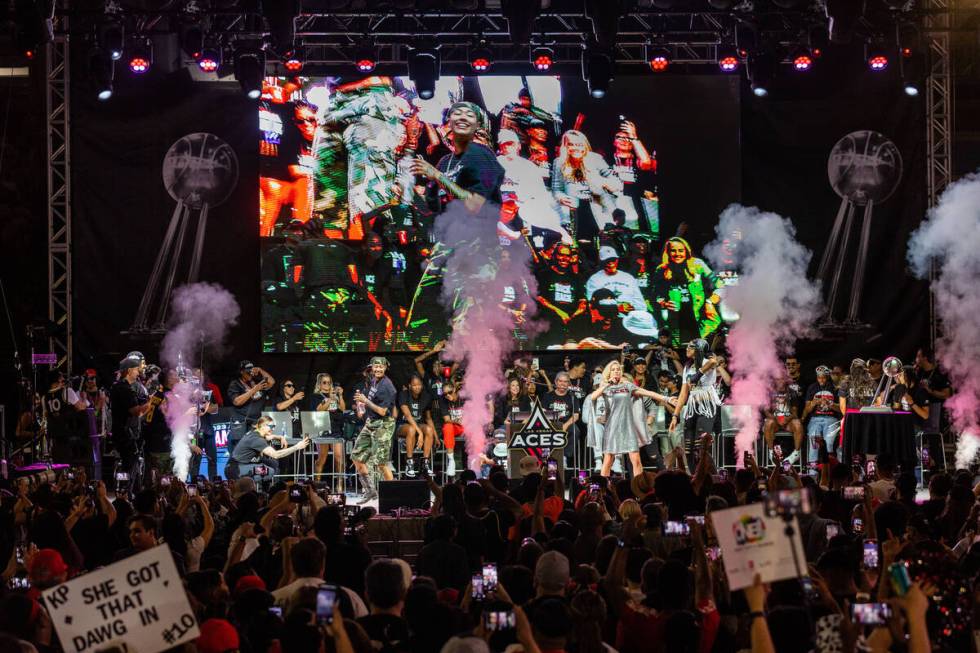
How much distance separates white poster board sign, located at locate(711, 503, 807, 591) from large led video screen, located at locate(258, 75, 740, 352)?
13.1 meters

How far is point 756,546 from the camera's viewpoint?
12.2 ft

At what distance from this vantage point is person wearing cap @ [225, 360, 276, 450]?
1511 cm

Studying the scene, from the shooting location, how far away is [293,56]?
47.6 feet

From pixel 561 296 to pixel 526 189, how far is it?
1.61 m

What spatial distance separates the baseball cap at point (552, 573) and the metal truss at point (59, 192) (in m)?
12.4

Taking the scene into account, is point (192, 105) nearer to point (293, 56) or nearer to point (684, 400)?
point (293, 56)

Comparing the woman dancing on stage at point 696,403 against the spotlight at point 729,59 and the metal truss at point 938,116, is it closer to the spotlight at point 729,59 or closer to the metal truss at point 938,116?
the metal truss at point 938,116

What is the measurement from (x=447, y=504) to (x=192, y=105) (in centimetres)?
1090

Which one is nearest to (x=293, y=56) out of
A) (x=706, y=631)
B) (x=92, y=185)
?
(x=92, y=185)

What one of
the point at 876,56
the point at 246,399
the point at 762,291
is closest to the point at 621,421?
the point at 762,291

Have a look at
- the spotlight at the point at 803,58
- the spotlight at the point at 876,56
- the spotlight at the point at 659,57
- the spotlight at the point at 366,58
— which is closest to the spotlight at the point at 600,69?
the spotlight at the point at 659,57

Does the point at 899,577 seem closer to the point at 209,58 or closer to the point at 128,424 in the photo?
the point at 128,424

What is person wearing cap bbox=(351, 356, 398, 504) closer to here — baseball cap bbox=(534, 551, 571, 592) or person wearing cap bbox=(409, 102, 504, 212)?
person wearing cap bbox=(409, 102, 504, 212)

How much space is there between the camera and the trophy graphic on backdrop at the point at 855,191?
1702 centimetres
